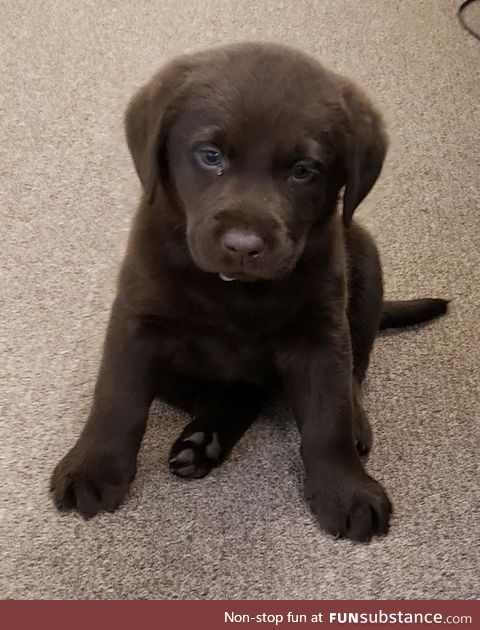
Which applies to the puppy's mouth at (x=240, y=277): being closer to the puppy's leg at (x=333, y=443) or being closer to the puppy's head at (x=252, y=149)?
the puppy's head at (x=252, y=149)

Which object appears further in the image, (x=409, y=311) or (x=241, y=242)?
(x=409, y=311)

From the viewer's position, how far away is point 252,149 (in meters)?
1.33

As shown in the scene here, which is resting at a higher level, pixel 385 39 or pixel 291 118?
pixel 291 118

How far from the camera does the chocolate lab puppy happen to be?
1333 millimetres

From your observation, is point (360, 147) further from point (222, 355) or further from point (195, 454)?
point (195, 454)

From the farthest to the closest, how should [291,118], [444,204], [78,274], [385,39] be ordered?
1. [385,39]
2. [444,204]
3. [78,274]
4. [291,118]

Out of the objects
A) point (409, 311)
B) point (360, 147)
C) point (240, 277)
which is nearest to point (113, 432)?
point (240, 277)

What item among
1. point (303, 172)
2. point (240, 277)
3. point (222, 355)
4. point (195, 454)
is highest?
point (303, 172)

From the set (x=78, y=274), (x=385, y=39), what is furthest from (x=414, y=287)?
(x=385, y=39)

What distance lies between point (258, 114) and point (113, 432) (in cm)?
54

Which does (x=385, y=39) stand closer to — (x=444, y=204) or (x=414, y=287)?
(x=444, y=204)

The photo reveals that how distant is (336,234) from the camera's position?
155 centimetres

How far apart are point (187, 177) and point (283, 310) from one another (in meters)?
0.26

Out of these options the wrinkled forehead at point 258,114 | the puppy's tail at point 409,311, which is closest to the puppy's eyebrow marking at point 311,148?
the wrinkled forehead at point 258,114
